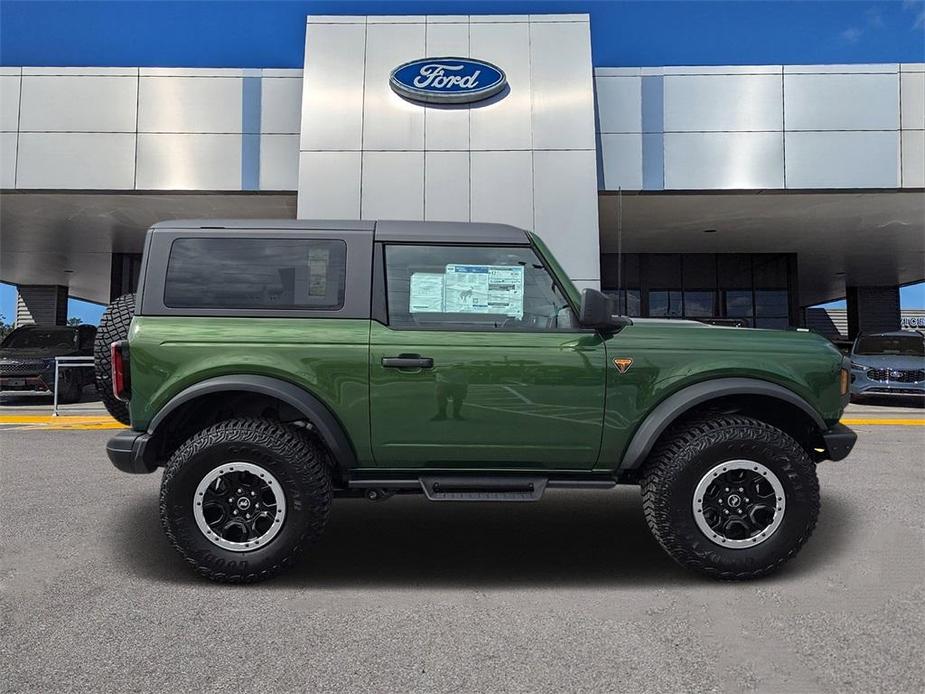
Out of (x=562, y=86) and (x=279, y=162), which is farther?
(x=279, y=162)

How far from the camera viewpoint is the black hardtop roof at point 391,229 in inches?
147

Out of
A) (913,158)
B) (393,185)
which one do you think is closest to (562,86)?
(393,185)

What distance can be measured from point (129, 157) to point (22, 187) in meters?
2.55

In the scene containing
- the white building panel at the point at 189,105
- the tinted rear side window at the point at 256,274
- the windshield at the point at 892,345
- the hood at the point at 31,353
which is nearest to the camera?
the tinted rear side window at the point at 256,274

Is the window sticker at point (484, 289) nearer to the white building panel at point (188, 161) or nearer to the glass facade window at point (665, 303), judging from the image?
the white building panel at point (188, 161)

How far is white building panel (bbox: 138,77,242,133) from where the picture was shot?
1392cm

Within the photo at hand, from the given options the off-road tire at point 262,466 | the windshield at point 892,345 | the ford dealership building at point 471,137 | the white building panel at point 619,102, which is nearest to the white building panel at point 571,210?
the ford dealership building at point 471,137

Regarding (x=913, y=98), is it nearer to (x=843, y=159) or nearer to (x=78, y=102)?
(x=843, y=159)

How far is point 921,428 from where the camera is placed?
31.3 feet

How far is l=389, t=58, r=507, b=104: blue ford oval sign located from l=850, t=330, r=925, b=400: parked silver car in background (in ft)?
29.4

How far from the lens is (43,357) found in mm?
12141

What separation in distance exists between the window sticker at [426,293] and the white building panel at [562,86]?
9486 mm

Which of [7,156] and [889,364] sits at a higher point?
[7,156]

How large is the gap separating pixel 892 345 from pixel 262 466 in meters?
14.0
